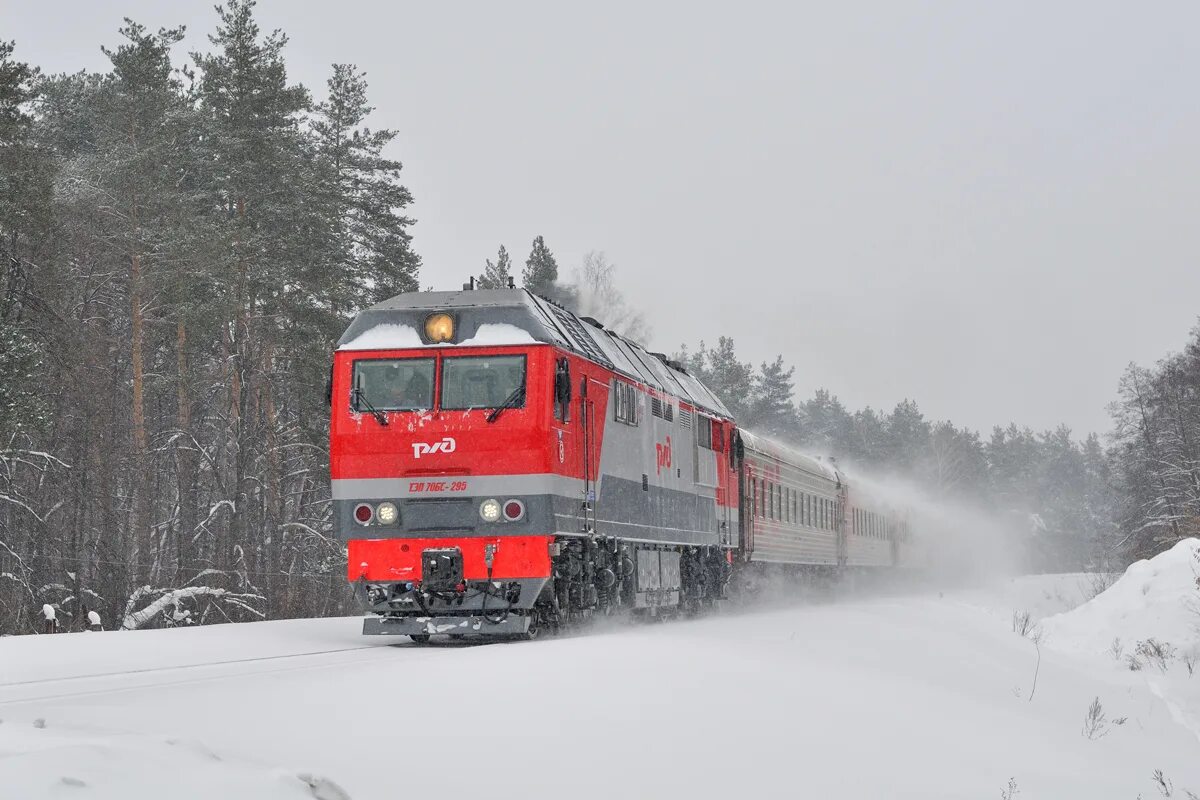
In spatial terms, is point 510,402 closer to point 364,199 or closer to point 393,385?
point 393,385

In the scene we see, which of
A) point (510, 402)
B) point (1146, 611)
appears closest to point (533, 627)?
point (510, 402)

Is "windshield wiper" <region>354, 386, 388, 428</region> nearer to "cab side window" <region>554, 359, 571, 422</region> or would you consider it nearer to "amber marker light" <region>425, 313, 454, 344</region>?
"amber marker light" <region>425, 313, 454, 344</region>

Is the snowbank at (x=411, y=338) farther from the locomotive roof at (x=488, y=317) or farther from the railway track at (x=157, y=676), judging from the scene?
the railway track at (x=157, y=676)

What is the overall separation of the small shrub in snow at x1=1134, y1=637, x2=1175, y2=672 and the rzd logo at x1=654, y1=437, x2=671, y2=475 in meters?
7.49

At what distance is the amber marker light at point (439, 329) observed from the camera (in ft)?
46.6

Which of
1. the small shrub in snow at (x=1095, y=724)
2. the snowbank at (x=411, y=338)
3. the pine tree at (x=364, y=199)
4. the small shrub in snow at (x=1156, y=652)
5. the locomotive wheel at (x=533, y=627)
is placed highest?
the pine tree at (x=364, y=199)

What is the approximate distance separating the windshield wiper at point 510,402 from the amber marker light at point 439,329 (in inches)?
36.8

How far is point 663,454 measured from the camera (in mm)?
18312

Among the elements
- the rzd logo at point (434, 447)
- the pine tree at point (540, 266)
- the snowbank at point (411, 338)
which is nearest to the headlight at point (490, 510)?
the rzd logo at point (434, 447)

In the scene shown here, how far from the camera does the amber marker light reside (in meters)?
14.2

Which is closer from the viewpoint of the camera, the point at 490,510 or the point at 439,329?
the point at 490,510

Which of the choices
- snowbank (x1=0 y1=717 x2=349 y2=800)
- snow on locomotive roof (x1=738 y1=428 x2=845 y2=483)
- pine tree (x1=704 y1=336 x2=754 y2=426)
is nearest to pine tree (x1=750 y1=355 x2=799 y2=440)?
pine tree (x1=704 y1=336 x2=754 y2=426)

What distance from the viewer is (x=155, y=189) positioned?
1234 inches

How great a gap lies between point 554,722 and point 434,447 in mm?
6325
